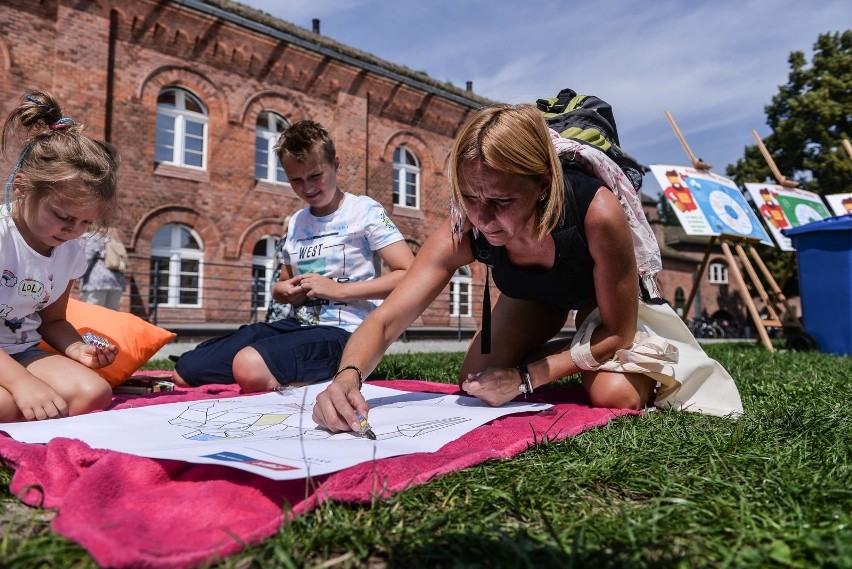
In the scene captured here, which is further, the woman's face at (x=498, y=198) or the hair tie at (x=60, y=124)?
the hair tie at (x=60, y=124)

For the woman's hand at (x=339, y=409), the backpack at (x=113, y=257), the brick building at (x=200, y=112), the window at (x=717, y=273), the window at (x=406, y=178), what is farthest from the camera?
the window at (x=717, y=273)

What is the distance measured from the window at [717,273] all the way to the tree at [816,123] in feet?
27.7

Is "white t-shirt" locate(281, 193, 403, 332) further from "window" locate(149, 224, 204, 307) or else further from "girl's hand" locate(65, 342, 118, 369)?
"window" locate(149, 224, 204, 307)

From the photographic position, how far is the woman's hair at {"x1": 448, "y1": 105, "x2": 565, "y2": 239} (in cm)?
196

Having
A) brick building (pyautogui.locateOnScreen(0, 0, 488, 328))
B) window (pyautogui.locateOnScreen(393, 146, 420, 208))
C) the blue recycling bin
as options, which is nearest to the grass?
the blue recycling bin

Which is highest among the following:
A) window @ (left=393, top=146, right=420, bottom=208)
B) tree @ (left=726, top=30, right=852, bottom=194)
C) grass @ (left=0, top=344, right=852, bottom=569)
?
tree @ (left=726, top=30, right=852, bottom=194)

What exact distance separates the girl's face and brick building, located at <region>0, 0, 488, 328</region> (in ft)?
28.3

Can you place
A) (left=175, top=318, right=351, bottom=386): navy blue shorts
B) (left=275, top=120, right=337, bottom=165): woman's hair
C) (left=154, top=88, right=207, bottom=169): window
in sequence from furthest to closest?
(left=154, top=88, right=207, bottom=169): window < (left=275, top=120, right=337, bottom=165): woman's hair < (left=175, top=318, right=351, bottom=386): navy blue shorts

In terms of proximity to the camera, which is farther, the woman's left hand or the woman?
the woman's left hand

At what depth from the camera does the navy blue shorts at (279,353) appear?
9.69 feet

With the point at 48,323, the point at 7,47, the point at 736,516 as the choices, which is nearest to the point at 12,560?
the point at 736,516

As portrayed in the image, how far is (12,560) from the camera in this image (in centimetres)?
99

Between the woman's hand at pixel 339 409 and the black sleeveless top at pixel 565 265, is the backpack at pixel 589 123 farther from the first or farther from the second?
the woman's hand at pixel 339 409

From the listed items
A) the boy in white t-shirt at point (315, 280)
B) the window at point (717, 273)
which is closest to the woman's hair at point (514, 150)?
the boy in white t-shirt at point (315, 280)
